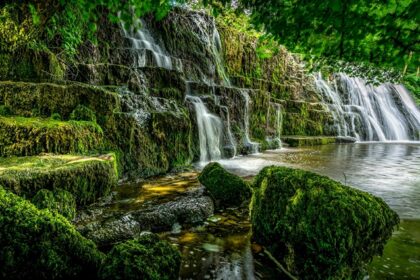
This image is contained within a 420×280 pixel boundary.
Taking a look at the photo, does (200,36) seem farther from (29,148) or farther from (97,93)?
(29,148)

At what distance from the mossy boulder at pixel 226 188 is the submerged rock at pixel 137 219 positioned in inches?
15.5

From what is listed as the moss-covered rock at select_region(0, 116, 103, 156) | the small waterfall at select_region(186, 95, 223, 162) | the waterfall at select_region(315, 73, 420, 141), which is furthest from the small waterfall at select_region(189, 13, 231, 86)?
the moss-covered rock at select_region(0, 116, 103, 156)

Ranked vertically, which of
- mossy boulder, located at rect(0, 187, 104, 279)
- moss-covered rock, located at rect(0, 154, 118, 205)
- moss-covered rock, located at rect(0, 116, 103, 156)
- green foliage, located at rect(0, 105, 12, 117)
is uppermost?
green foliage, located at rect(0, 105, 12, 117)

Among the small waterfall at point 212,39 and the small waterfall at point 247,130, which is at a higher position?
the small waterfall at point 212,39

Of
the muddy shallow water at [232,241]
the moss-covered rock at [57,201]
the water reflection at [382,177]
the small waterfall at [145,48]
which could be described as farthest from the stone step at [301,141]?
the moss-covered rock at [57,201]

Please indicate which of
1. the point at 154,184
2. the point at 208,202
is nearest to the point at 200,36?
the point at 154,184

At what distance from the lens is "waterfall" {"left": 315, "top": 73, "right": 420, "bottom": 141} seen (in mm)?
24266

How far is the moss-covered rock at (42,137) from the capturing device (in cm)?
477

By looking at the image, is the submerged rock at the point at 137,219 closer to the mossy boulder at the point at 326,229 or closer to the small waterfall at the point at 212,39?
the mossy boulder at the point at 326,229

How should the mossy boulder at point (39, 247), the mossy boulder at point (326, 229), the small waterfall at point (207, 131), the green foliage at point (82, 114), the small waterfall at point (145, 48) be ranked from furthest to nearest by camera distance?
1. the small waterfall at point (145, 48)
2. the small waterfall at point (207, 131)
3. the green foliage at point (82, 114)
4. the mossy boulder at point (326, 229)
5. the mossy boulder at point (39, 247)

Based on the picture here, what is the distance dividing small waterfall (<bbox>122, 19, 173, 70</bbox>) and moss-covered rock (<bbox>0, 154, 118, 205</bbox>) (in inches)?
365

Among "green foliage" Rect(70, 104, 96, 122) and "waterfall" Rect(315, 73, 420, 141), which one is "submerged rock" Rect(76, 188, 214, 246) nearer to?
"green foliage" Rect(70, 104, 96, 122)

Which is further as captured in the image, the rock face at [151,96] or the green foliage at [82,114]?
the green foliage at [82,114]

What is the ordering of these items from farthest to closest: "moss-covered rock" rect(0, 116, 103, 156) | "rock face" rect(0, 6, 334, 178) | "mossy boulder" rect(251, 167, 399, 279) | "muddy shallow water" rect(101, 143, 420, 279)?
"rock face" rect(0, 6, 334, 178)
"moss-covered rock" rect(0, 116, 103, 156)
"muddy shallow water" rect(101, 143, 420, 279)
"mossy boulder" rect(251, 167, 399, 279)
